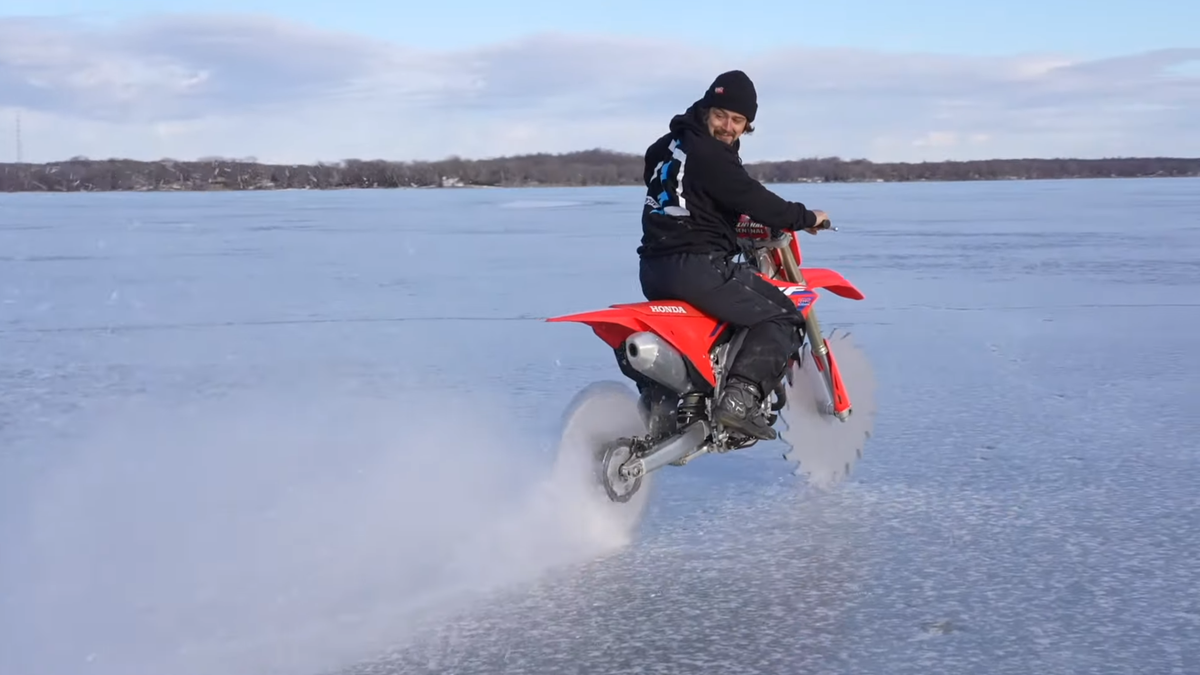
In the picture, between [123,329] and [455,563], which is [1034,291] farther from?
[455,563]

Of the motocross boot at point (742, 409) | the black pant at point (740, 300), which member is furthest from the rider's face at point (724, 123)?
the motocross boot at point (742, 409)

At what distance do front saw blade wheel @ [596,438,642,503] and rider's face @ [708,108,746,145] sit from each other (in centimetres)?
126

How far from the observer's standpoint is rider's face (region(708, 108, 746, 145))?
5078 mm

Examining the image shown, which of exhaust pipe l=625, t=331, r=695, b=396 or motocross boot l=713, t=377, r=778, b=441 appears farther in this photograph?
motocross boot l=713, t=377, r=778, b=441

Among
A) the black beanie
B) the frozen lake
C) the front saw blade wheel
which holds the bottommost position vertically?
the frozen lake

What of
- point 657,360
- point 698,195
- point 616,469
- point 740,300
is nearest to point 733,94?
point 698,195

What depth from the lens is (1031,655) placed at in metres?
3.77

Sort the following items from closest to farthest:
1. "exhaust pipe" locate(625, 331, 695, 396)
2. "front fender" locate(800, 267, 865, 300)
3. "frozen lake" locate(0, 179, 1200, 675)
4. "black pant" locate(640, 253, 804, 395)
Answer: "frozen lake" locate(0, 179, 1200, 675)
"exhaust pipe" locate(625, 331, 695, 396)
"black pant" locate(640, 253, 804, 395)
"front fender" locate(800, 267, 865, 300)

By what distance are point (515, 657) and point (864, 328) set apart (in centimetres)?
698

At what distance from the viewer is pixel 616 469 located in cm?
519

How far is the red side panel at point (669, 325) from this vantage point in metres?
5.01

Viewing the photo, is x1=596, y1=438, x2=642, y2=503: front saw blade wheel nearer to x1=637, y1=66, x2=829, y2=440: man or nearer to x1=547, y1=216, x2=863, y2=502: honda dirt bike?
x1=547, y1=216, x2=863, y2=502: honda dirt bike

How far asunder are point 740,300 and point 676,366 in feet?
1.21

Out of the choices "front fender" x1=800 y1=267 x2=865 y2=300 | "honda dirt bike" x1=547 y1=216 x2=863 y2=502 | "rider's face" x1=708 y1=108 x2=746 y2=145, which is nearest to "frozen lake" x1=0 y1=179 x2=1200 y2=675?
"honda dirt bike" x1=547 y1=216 x2=863 y2=502
